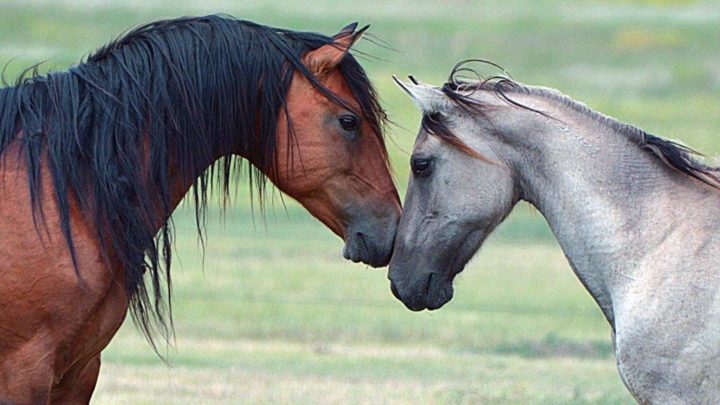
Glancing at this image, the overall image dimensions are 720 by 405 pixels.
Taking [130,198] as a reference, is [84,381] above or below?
below

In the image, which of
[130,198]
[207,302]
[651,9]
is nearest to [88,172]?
[130,198]

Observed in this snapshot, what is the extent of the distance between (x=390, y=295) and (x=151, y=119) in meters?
11.3

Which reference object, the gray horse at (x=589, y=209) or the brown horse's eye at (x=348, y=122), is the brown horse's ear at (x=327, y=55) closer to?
the brown horse's eye at (x=348, y=122)

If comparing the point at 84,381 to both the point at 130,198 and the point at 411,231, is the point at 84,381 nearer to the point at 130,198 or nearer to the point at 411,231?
the point at 130,198

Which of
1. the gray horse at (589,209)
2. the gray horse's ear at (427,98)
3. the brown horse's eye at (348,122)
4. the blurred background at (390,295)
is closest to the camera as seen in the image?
the gray horse at (589,209)

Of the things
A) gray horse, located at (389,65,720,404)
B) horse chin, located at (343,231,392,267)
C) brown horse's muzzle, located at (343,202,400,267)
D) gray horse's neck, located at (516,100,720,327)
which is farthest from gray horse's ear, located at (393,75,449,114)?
horse chin, located at (343,231,392,267)

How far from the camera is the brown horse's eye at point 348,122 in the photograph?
18.1 ft

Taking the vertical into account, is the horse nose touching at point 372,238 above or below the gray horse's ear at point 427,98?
below

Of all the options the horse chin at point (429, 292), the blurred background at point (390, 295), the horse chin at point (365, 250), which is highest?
the horse chin at point (365, 250)

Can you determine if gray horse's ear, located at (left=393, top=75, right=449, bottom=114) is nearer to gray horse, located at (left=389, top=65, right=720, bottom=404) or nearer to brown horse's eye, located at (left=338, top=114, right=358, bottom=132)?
gray horse, located at (left=389, top=65, right=720, bottom=404)

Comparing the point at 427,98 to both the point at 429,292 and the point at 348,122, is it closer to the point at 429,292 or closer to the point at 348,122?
the point at 348,122

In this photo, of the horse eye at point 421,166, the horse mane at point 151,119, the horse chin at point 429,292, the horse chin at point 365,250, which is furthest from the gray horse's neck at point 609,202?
the horse mane at point 151,119

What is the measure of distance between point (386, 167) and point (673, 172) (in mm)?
1197

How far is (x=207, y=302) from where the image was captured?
1487 cm
